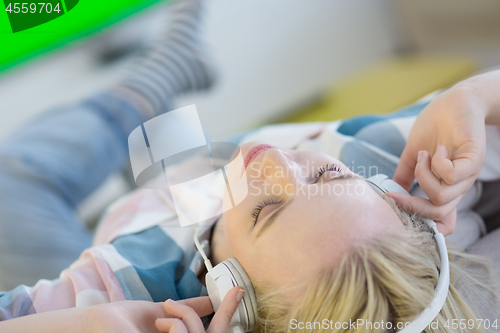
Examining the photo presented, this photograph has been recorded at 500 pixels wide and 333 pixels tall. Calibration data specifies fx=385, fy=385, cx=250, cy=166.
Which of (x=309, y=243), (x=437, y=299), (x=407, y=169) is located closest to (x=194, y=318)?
(x=309, y=243)

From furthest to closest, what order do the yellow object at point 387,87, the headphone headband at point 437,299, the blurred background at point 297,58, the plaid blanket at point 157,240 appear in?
1. the yellow object at point 387,87
2. the blurred background at point 297,58
3. the plaid blanket at point 157,240
4. the headphone headband at point 437,299

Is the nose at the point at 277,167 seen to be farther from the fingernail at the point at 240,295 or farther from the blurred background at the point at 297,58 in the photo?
the blurred background at the point at 297,58

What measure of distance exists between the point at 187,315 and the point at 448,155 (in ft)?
1.19

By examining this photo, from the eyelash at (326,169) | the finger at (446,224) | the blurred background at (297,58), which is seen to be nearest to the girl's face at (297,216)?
the eyelash at (326,169)

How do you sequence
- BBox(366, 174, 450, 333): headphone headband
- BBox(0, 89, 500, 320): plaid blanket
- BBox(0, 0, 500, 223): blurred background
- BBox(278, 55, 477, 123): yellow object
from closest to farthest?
BBox(366, 174, 450, 333): headphone headband < BBox(0, 89, 500, 320): plaid blanket < BBox(0, 0, 500, 223): blurred background < BBox(278, 55, 477, 123): yellow object

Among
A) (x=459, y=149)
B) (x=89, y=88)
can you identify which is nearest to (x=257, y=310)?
(x=459, y=149)

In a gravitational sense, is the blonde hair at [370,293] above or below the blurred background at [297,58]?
below

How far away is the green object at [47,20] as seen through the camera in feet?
1.50

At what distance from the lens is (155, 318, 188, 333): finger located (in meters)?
0.38

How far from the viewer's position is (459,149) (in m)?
0.47

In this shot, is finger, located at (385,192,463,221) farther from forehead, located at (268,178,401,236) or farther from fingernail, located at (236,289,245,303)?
fingernail, located at (236,289,245,303)

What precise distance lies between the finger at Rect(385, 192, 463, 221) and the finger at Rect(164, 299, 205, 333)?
257 millimetres

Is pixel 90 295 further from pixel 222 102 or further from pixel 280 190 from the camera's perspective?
pixel 222 102

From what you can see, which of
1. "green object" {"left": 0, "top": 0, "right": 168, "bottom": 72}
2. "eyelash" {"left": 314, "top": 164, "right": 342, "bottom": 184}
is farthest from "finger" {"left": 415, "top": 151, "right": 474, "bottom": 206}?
"green object" {"left": 0, "top": 0, "right": 168, "bottom": 72}
